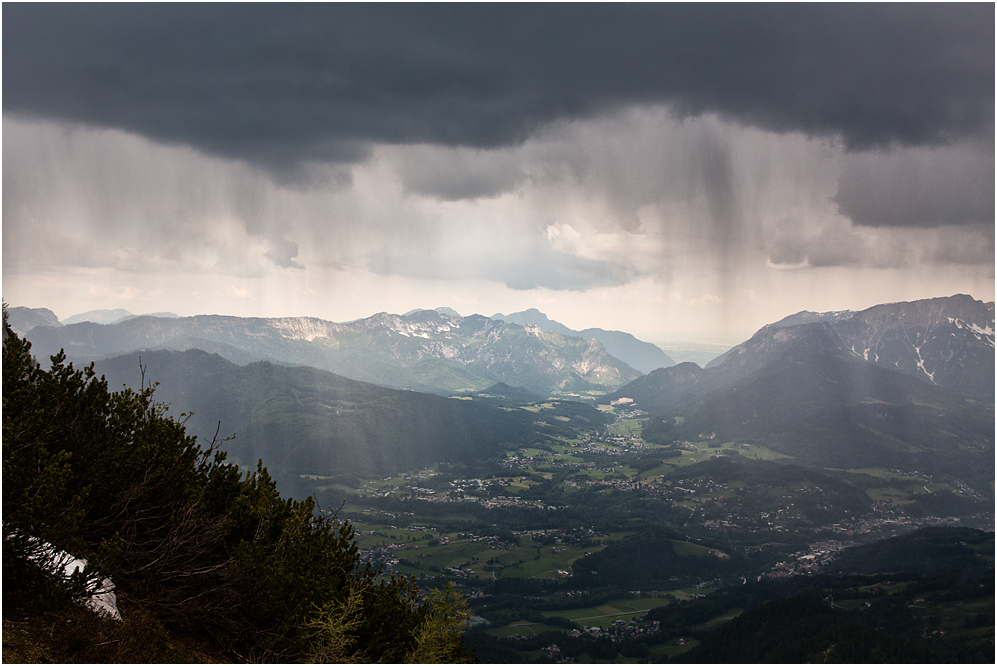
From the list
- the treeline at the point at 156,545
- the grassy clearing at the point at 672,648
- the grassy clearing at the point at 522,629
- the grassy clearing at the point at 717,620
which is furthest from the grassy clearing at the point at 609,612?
the treeline at the point at 156,545

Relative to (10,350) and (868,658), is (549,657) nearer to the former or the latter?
(868,658)

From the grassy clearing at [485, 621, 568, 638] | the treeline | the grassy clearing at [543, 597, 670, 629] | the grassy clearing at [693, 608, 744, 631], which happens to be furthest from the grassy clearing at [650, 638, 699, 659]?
the treeline

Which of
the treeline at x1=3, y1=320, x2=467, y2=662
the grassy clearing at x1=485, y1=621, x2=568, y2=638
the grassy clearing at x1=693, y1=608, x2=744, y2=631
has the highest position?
the treeline at x1=3, y1=320, x2=467, y2=662

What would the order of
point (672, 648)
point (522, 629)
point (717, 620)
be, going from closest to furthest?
point (672, 648) < point (522, 629) < point (717, 620)

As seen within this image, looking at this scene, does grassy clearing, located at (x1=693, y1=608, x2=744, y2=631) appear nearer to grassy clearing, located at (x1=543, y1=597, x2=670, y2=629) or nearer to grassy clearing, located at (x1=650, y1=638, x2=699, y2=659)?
grassy clearing, located at (x1=650, y1=638, x2=699, y2=659)

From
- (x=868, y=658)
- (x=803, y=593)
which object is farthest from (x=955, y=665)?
(x=803, y=593)

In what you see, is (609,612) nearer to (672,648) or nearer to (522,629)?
(672,648)

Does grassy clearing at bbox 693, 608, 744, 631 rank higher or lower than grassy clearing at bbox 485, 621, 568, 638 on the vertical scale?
lower

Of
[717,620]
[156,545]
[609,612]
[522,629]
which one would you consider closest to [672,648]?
[717,620]
